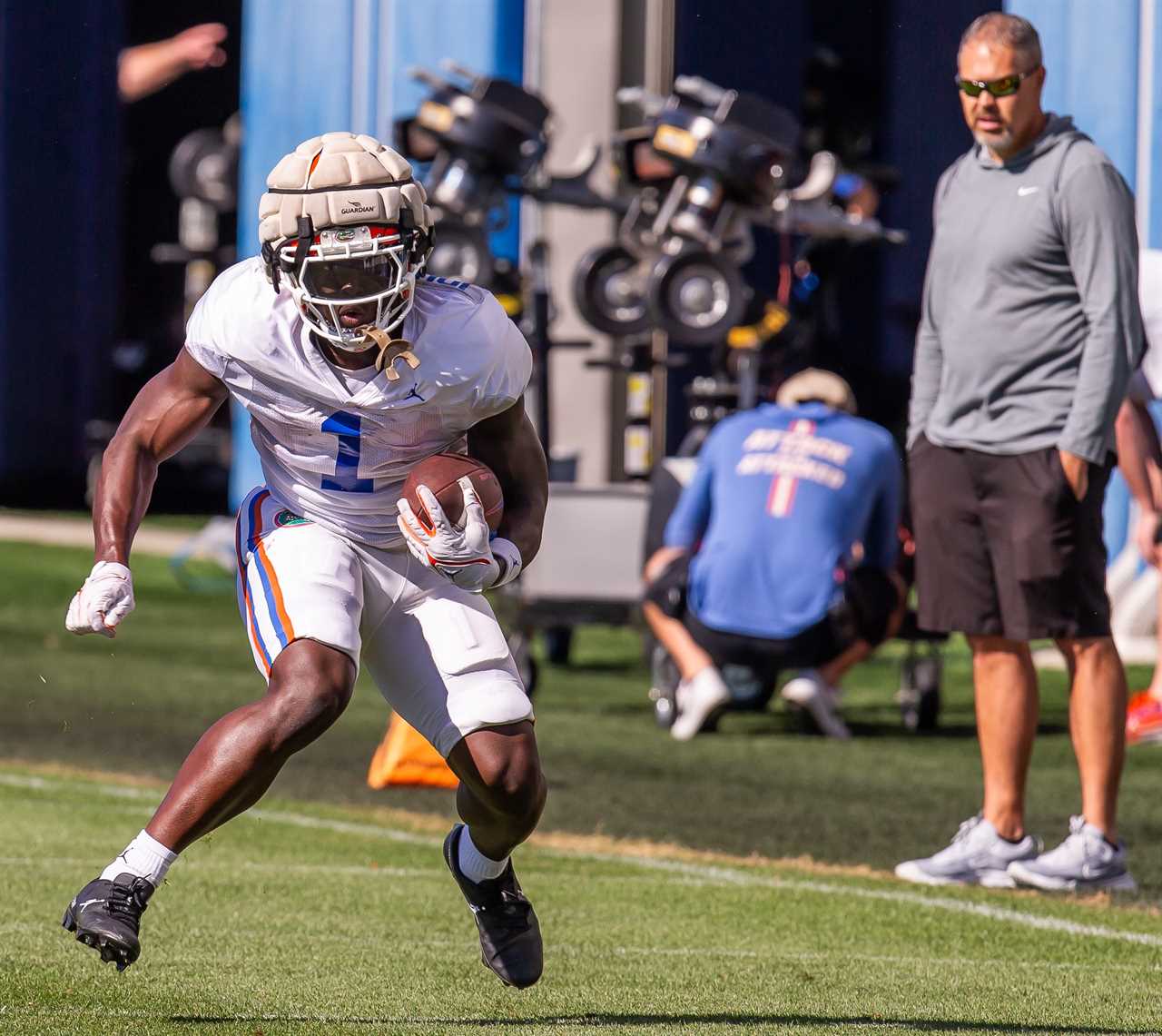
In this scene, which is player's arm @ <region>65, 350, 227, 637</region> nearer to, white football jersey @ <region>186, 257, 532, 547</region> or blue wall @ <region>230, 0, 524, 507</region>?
white football jersey @ <region>186, 257, 532, 547</region>

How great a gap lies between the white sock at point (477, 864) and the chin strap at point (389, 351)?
0.95m

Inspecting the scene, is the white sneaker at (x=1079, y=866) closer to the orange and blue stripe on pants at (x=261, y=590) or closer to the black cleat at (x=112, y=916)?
the orange and blue stripe on pants at (x=261, y=590)

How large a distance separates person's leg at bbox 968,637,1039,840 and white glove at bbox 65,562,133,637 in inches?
108

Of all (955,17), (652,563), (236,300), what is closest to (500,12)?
(652,563)

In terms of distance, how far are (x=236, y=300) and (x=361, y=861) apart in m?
2.45

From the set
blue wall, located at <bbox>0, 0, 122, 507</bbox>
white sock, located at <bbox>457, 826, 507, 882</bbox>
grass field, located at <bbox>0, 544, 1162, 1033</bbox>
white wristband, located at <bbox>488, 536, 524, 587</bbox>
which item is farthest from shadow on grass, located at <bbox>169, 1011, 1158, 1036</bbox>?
blue wall, located at <bbox>0, 0, 122, 507</bbox>

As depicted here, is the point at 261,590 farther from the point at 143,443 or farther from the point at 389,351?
the point at 389,351

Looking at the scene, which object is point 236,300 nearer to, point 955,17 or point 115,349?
point 955,17

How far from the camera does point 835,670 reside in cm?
954

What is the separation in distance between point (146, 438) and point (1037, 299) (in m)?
2.63

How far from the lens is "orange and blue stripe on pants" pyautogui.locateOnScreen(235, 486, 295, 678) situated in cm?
432

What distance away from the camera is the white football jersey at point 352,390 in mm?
4402

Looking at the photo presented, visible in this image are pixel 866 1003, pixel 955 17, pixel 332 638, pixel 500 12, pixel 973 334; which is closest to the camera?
pixel 332 638

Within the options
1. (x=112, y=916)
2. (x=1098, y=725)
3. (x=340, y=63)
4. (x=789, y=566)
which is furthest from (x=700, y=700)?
(x=340, y=63)
